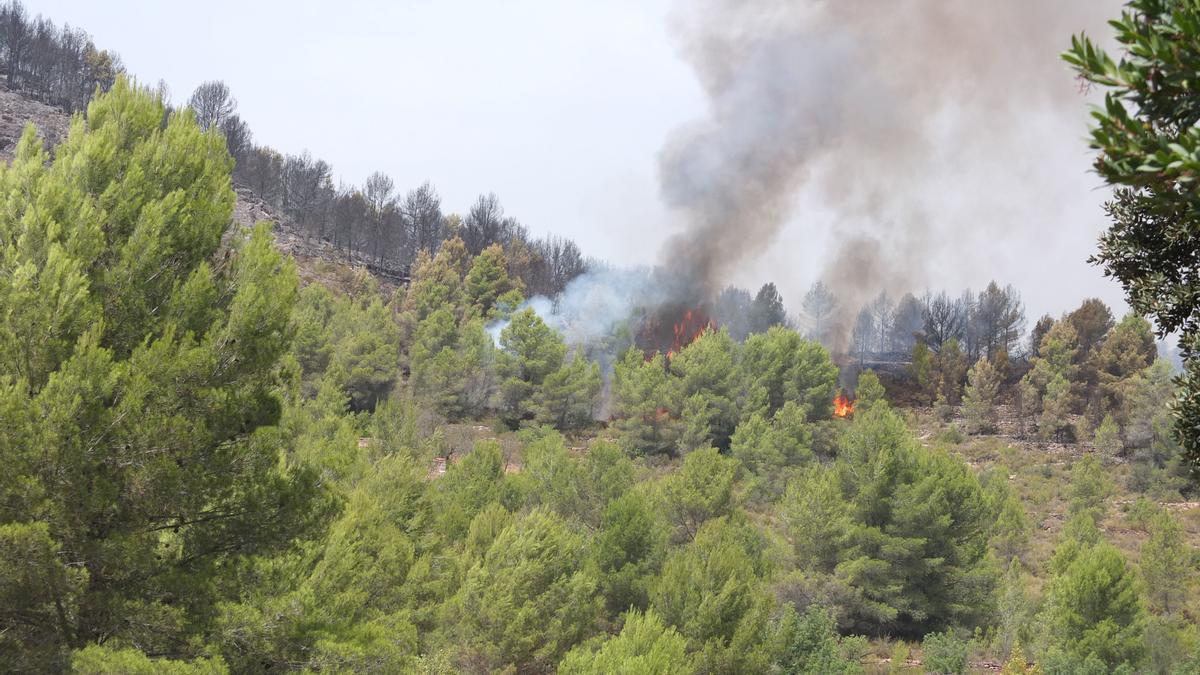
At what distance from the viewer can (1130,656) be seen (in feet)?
79.6

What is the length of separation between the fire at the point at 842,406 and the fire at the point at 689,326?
52.3ft

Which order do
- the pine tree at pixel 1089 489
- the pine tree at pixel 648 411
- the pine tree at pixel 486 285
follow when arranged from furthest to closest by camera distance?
the pine tree at pixel 486 285, the pine tree at pixel 648 411, the pine tree at pixel 1089 489

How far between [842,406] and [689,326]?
757 inches

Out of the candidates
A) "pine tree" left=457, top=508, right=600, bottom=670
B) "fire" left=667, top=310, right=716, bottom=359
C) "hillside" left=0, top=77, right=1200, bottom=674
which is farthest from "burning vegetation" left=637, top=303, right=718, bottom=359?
"pine tree" left=457, top=508, right=600, bottom=670

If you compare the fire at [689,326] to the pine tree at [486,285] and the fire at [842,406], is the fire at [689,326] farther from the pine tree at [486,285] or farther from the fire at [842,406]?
the fire at [842,406]

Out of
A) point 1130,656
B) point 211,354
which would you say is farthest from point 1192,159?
point 1130,656

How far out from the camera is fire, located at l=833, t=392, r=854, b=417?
5634cm

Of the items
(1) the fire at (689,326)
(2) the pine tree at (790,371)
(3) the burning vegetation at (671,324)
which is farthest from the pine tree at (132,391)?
(3) the burning vegetation at (671,324)

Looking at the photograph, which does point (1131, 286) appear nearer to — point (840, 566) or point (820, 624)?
point (820, 624)

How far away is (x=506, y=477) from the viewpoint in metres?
28.5

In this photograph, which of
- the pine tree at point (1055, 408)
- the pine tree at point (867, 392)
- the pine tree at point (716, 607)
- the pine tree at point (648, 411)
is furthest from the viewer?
the pine tree at point (1055, 408)

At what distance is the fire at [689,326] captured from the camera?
72.9 metres

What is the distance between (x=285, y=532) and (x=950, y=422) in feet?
217

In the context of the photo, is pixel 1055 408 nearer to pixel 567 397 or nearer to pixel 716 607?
pixel 567 397
